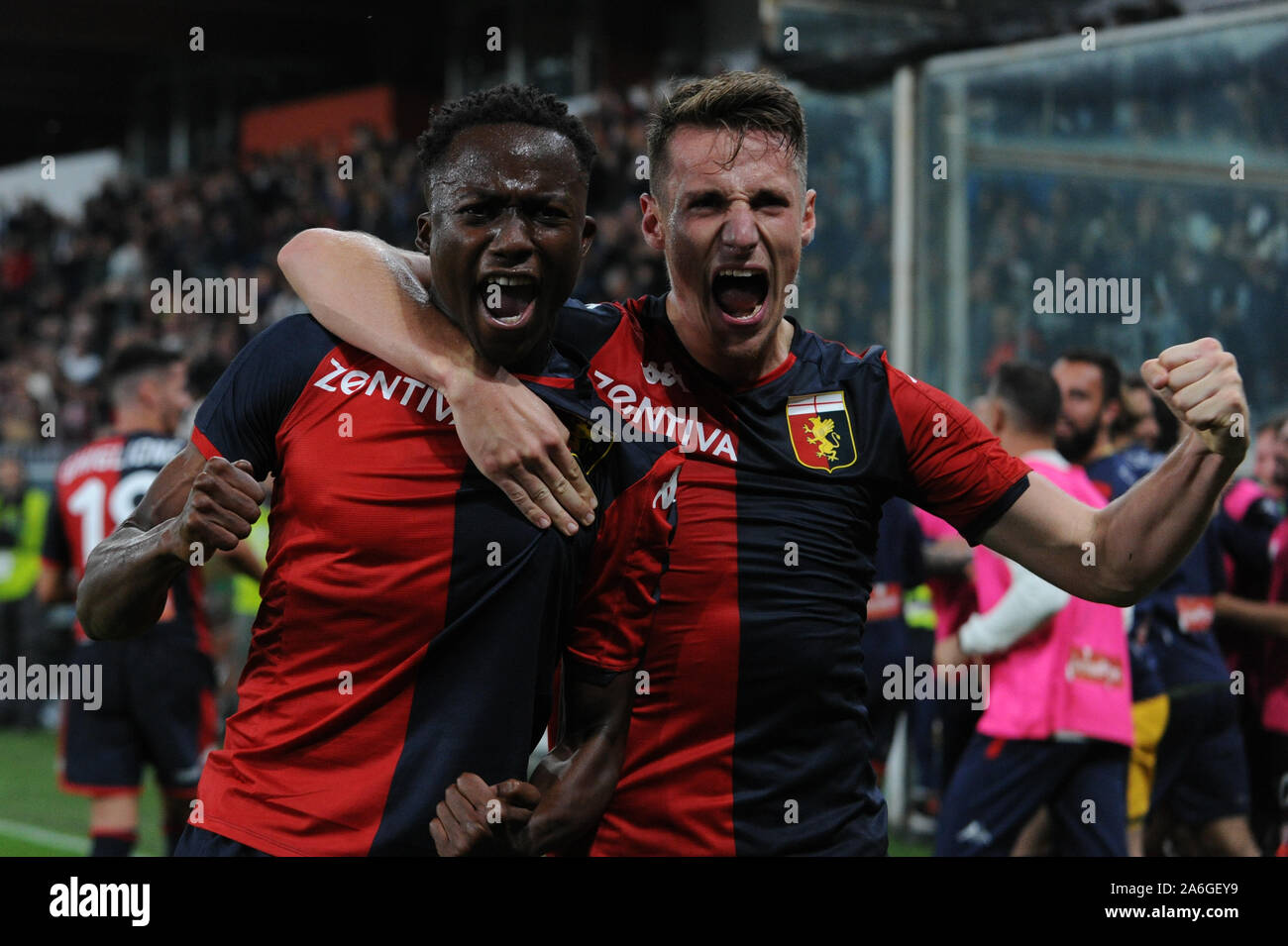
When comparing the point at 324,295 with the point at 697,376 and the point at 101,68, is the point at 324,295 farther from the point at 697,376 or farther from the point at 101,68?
the point at 101,68

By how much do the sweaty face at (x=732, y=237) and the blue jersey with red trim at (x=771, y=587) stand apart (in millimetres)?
98

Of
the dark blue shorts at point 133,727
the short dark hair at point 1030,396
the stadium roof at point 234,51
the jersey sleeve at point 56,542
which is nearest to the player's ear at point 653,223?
the short dark hair at point 1030,396

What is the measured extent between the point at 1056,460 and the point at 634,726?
9.56 feet

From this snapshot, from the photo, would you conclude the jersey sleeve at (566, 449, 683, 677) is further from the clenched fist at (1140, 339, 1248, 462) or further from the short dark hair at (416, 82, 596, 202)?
the clenched fist at (1140, 339, 1248, 462)

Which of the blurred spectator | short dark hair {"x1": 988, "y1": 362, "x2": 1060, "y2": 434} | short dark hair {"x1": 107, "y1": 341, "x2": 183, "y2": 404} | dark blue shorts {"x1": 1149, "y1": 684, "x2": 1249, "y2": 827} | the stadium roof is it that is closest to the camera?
short dark hair {"x1": 988, "y1": 362, "x2": 1060, "y2": 434}

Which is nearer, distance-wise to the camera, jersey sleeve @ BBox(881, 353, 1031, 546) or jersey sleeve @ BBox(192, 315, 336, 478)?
jersey sleeve @ BBox(192, 315, 336, 478)

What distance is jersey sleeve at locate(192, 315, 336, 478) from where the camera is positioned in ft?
7.53

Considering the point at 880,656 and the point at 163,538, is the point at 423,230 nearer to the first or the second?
the point at 163,538

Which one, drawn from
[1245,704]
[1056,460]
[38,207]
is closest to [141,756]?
[1056,460]

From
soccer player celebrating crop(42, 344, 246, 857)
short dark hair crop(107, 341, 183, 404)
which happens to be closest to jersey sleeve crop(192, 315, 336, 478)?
soccer player celebrating crop(42, 344, 246, 857)

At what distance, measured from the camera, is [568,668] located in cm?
237

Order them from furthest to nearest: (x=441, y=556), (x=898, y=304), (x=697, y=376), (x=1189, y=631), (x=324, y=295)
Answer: (x=898, y=304)
(x=1189, y=631)
(x=697, y=376)
(x=324, y=295)
(x=441, y=556)

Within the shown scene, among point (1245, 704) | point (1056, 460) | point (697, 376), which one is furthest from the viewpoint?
point (1245, 704)

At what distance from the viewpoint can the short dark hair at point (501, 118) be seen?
2365 millimetres
